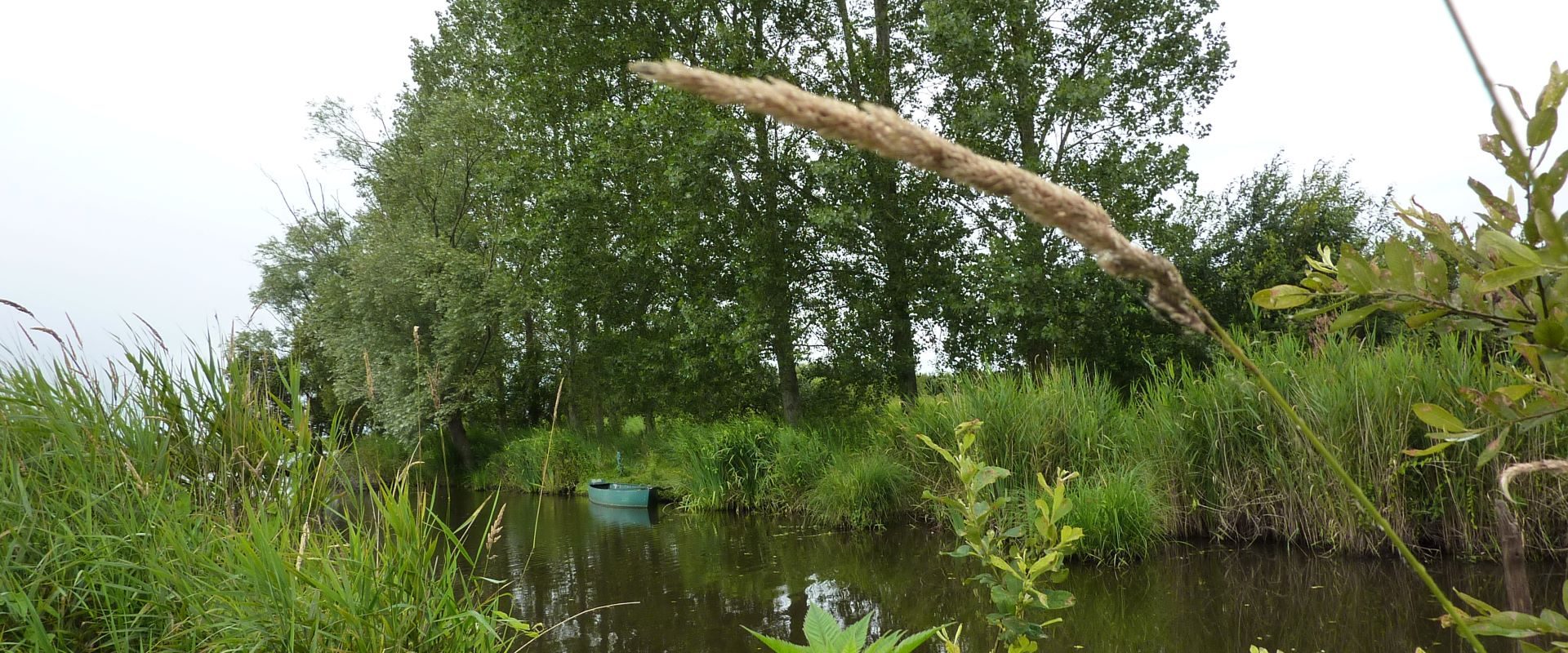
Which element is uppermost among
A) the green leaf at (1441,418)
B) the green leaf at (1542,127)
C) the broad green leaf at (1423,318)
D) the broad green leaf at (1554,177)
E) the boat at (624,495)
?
Result: the green leaf at (1542,127)

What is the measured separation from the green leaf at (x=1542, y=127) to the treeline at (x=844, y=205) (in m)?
11.0

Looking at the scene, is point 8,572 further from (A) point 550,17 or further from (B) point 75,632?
(A) point 550,17

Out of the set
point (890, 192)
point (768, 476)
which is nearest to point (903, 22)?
point (890, 192)

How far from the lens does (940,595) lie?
6.57m

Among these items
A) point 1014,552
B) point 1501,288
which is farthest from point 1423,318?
point 1014,552

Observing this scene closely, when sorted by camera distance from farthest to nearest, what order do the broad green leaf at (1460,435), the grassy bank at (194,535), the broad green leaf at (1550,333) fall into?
the grassy bank at (194,535) → the broad green leaf at (1460,435) → the broad green leaf at (1550,333)

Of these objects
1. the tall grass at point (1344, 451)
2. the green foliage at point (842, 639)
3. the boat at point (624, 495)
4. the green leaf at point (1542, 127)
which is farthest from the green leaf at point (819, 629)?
the boat at point (624, 495)

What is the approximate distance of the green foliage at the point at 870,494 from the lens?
33.3ft

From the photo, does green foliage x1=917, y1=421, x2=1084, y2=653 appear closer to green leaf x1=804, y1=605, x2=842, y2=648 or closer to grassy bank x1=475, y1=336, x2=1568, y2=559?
Answer: green leaf x1=804, y1=605, x2=842, y2=648

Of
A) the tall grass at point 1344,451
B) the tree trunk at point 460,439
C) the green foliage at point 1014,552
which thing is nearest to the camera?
the green foliage at point 1014,552

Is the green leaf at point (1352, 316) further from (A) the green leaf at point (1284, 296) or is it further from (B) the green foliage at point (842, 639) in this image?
(B) the green foliage at point (842, 639)

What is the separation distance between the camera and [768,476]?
12.4m

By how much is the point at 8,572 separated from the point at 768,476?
9.86 meters

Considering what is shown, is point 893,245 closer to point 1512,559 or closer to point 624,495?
point 624,495
